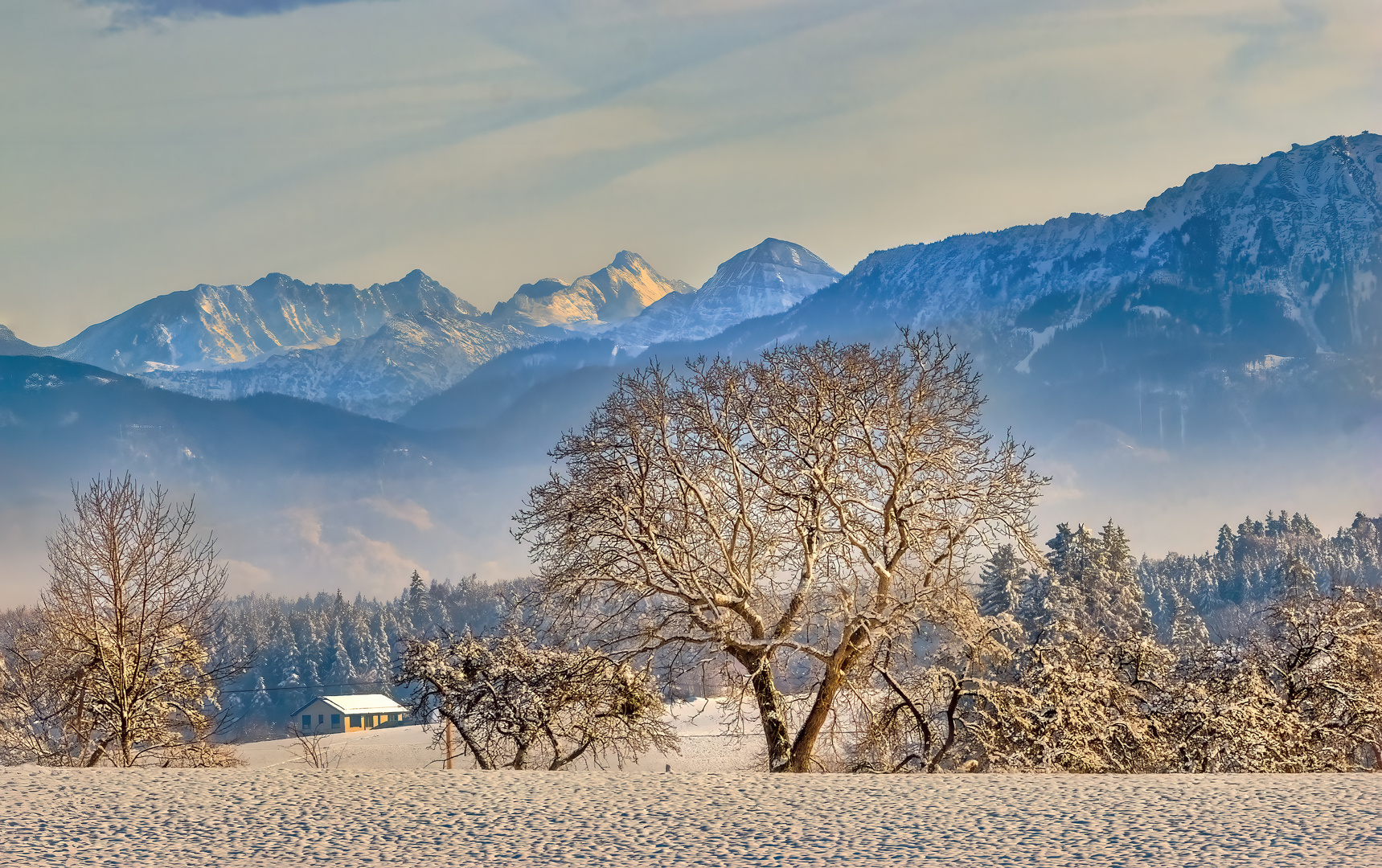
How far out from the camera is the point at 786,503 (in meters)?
23.3

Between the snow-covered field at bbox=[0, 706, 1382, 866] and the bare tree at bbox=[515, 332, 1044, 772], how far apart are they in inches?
232

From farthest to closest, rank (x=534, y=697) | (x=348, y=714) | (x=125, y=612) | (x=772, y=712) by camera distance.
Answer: (x=348, y=714) → (x=534, y=697) → (x=772, y=712) → (x=125, y=612)

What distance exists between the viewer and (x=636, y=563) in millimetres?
22750

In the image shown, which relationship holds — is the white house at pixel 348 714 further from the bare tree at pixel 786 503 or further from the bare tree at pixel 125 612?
the bare tree at pixel 786 503

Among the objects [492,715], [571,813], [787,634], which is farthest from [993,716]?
[571,813]

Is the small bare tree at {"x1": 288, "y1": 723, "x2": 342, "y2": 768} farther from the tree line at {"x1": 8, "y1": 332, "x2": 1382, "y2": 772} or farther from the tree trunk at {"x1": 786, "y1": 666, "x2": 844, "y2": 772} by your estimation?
the tree trunk at {"x1": 786, "y1": 666, "x2": 844, "y2": 772}

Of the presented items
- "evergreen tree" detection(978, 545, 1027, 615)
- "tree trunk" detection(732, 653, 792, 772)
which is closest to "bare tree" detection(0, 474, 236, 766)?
"tree trunk" detection(732, 653, 792, 772)

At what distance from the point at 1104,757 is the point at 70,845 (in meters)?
16.3

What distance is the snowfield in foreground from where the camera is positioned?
38.5 feet

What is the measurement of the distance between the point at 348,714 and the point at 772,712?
333 ft

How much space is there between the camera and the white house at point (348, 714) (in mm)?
116812

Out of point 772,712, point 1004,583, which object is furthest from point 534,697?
point 1004,583

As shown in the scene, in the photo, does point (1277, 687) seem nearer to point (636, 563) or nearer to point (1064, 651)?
point (1064, 651)

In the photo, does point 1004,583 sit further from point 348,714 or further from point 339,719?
point 339,719
